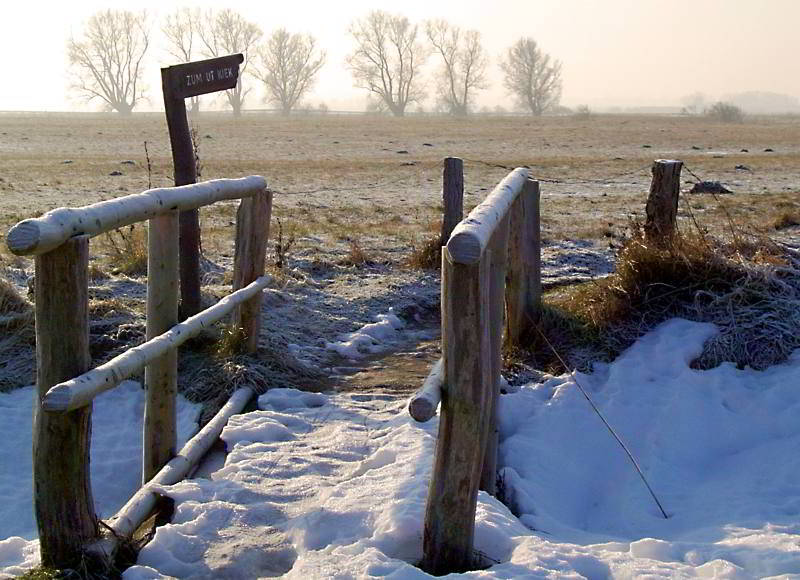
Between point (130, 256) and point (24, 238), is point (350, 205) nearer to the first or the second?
point (130, 256)

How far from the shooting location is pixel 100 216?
362 centimetres

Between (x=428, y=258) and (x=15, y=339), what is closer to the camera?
(x=15, y=339)

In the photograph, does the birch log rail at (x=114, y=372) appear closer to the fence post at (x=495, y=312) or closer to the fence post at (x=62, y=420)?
the fence post at (x=62, y=420)

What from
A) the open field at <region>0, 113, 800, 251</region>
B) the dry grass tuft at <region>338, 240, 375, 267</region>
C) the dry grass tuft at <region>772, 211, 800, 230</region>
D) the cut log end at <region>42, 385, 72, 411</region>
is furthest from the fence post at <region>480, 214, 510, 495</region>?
the dry grass tuft at <region>772, 211, 800, 230</region>

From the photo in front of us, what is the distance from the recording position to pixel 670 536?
15.4 feet

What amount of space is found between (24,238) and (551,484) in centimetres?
333

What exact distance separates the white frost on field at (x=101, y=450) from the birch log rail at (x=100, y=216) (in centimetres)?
174

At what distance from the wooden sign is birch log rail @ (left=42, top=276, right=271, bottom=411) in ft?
6.67

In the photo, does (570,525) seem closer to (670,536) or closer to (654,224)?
(670,536)

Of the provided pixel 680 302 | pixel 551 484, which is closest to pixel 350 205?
pixel 680 302

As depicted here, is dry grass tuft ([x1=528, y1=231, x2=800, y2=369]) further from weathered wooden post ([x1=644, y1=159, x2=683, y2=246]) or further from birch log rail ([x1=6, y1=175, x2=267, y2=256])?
birch log rail ([x1=6, y1=175, x2=267, y2=256])

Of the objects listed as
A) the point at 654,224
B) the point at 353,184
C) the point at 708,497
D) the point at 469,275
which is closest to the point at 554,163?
the point at 353,184

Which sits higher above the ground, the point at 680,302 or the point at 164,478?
the point at 680,302

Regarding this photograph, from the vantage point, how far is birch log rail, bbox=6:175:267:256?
3143 mm
